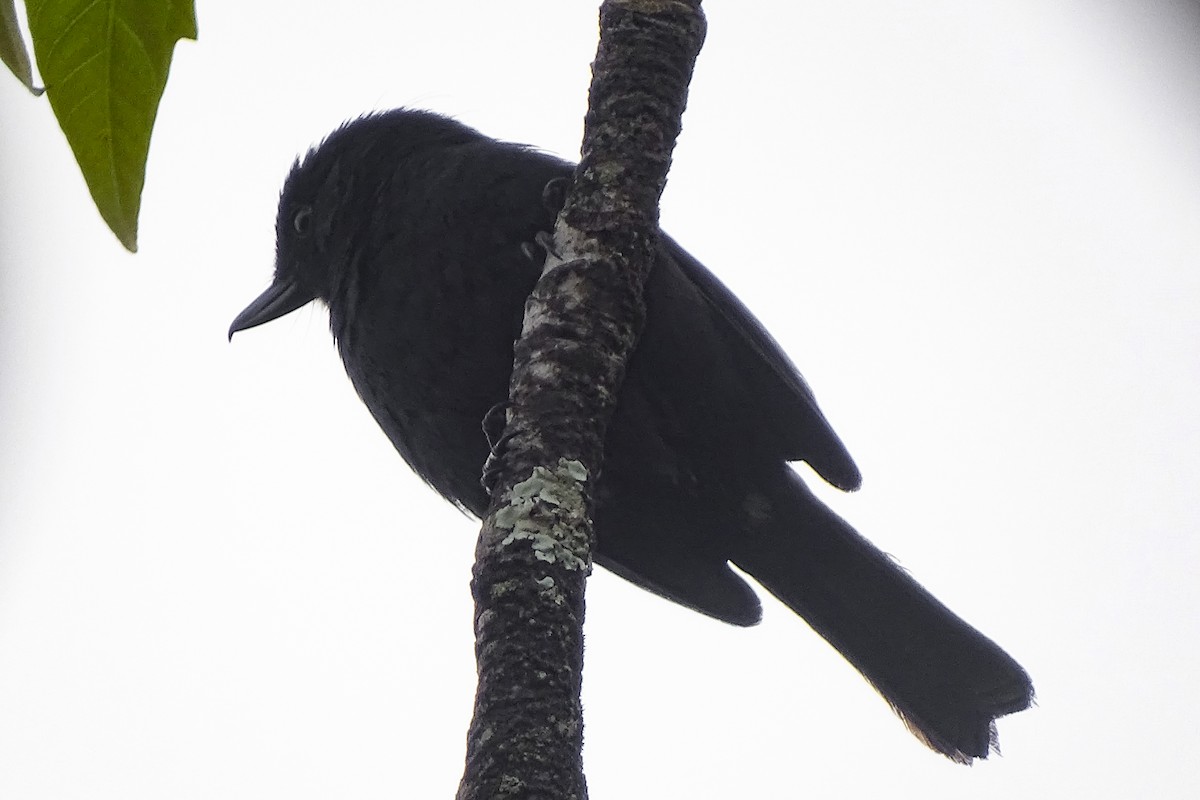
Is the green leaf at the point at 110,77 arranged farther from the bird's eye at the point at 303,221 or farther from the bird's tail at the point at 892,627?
the bird's eye at the point at 303,221

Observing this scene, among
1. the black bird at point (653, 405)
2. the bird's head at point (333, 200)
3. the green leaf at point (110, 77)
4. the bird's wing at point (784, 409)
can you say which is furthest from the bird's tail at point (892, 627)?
the green leaf at point (110, 77)

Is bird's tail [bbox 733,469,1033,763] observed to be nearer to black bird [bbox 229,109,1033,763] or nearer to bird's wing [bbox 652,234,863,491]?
black bird [bbox 229,109,1033,763]

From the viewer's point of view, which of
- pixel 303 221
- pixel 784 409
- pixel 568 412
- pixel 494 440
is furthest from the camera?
pixel 303 221

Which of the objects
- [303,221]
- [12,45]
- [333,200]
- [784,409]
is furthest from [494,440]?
[12,45]

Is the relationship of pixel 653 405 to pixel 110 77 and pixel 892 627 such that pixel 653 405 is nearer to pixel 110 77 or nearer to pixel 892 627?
pixel 892 627

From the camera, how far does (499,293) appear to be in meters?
3.61

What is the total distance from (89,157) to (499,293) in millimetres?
2074

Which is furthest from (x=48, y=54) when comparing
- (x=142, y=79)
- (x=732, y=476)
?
(x=732, y=476)

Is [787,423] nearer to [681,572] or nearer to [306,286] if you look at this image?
[681,572]

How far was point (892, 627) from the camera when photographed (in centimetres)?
427

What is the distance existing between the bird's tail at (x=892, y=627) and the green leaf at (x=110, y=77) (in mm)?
2797

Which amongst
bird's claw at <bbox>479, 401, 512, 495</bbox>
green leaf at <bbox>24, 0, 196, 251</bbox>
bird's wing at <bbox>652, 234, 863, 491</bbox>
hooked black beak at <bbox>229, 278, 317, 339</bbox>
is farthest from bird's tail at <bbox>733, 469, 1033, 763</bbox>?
green leaf at <bbox>24, 0, 196, 251</bbox>

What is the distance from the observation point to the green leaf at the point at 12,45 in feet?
5.48

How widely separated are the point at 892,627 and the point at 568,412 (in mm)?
2453
